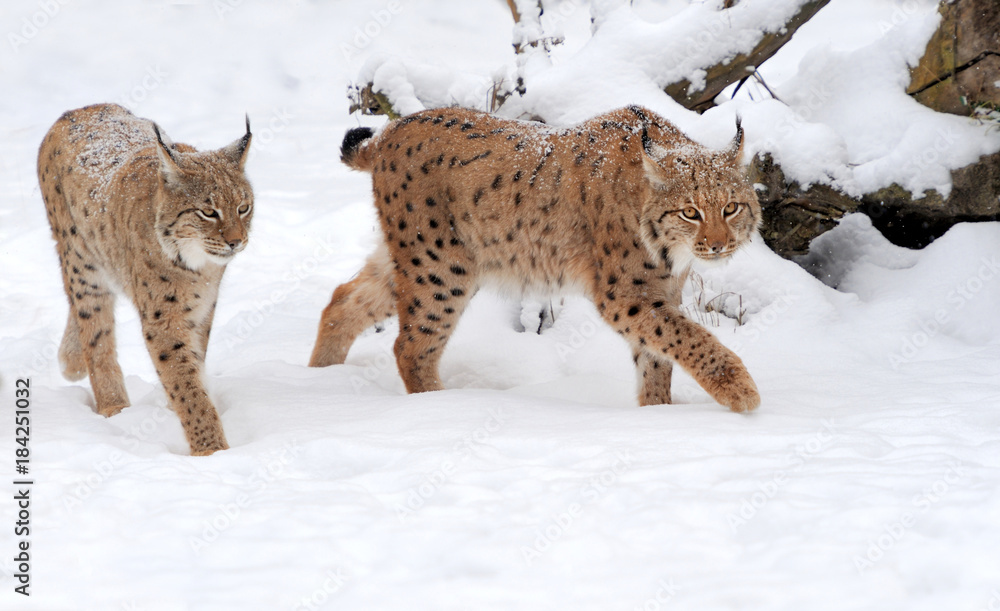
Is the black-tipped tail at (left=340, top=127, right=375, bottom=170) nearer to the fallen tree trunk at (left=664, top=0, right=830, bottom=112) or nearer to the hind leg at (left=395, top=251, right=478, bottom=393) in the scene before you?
the hind leg at (left=395, top=251, right=478, bottom=393)

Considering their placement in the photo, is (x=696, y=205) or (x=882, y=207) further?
(x=882, y=207)

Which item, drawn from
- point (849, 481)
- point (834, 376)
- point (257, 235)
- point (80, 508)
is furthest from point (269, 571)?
point (257, 235)

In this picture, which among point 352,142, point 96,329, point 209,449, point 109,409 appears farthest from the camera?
point 352,142

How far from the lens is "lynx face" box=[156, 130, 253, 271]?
402cm

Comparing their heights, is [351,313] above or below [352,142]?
below

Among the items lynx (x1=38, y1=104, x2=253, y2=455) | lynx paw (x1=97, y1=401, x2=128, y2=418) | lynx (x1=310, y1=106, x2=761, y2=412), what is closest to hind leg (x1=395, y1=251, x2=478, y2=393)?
lynx (x1=310, y1=106, x2=761, y2=412)

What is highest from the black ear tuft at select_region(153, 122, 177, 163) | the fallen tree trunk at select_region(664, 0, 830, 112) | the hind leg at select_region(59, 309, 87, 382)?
the fallen tree trunk at select_region(664, 0, 830, 112)

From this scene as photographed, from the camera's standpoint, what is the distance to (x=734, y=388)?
3771 millimetres

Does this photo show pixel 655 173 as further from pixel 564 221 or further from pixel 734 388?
pixel 734 388

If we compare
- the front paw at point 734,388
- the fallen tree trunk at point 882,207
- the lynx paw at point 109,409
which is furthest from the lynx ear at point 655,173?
the lynx paw at point 109,409

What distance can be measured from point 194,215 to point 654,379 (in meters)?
2.46

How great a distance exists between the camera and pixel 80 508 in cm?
284

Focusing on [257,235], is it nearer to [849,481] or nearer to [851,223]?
[851,223]

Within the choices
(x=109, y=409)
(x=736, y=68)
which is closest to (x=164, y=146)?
(x=109, y=409)
